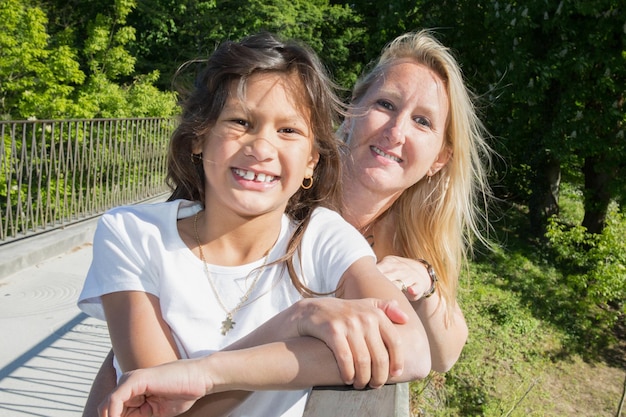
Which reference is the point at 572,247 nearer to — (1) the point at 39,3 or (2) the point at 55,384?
(2) the point at 55,384

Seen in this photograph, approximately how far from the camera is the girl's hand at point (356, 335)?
1.12m

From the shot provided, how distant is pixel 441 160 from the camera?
94.1 inches

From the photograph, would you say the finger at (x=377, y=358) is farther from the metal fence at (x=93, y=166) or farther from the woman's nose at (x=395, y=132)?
the metal fence at (x=93, y=166)

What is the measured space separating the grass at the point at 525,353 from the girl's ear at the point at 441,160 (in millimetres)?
5439

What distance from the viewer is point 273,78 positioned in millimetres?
1650

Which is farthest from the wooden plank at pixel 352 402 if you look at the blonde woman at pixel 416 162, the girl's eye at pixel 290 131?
the blonde woman at pixel 416 162

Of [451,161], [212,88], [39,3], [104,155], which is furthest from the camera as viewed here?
[39,3]

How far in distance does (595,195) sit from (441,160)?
51.5 feet

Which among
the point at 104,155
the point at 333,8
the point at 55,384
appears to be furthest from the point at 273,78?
the point at 333,8

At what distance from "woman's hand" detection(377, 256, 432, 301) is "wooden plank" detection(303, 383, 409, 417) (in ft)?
2.49

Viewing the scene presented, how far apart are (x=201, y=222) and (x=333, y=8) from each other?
78.3 feet

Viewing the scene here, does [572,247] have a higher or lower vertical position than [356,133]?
lower

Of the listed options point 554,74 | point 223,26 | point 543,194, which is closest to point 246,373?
point 554,74

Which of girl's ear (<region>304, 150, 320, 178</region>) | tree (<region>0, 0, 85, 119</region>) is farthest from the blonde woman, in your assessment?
tree (<region>0, 0, 85, 119</region>)
